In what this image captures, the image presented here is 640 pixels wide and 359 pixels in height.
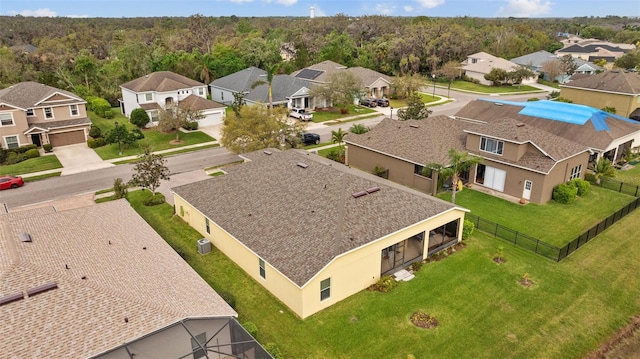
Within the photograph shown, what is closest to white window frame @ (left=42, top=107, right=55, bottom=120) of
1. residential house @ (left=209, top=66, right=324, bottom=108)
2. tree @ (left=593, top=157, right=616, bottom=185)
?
residential house @ (left=209, top=66, right=324, bottom=108)

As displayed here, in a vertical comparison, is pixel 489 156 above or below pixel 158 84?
below

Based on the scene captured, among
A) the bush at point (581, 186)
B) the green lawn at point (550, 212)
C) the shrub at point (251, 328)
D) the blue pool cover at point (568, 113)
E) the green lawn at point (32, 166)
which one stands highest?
the blue pool cover at point (568, 113)

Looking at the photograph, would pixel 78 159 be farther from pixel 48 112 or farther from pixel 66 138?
pixel 48 112

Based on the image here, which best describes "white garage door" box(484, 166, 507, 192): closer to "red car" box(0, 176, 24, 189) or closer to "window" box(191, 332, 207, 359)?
"window" box(191, 332, 207, 359)

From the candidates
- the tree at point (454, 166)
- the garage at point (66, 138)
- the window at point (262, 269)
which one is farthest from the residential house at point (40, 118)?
the tree at point (454, 166)

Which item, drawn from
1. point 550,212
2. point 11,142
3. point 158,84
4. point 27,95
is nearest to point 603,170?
point 550,212

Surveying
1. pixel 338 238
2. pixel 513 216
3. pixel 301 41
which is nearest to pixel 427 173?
pixel 513 216

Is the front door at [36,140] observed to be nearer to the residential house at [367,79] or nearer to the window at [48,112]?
the window at [48,112]
